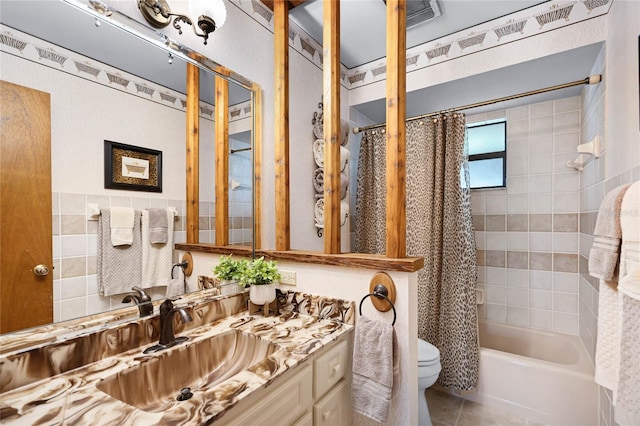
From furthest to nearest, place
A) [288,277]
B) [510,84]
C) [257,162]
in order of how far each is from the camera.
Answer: [510,84] → [257,162] → [288,277]

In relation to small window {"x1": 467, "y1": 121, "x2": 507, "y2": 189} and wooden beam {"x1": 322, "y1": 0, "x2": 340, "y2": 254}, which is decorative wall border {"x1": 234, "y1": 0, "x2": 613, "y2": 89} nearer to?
wooden beam {"x1": 322, "y1": 0, "x2": 340, "y2": 254}

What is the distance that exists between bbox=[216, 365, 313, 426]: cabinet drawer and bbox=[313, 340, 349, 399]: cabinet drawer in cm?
4

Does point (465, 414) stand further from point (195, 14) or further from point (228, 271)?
point (195, 14)

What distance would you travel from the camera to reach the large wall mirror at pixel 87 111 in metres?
0.81

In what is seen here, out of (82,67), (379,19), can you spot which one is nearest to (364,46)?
(379,19)

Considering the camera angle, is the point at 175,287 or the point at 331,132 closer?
the point at 175,287

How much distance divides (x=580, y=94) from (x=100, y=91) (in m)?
3.14

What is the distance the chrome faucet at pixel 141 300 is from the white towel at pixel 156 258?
0.04 meters

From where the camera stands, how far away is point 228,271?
1377 millimetres

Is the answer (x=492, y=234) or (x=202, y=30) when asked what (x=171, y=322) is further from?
(x=492, y=234)

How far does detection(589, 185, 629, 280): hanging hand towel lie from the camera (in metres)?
1.05

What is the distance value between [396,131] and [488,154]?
1.86 meters

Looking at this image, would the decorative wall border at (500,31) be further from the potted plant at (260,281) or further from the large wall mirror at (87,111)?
the potted plant at (260,281)

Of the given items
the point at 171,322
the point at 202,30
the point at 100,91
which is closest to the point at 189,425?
the point at 171,322
